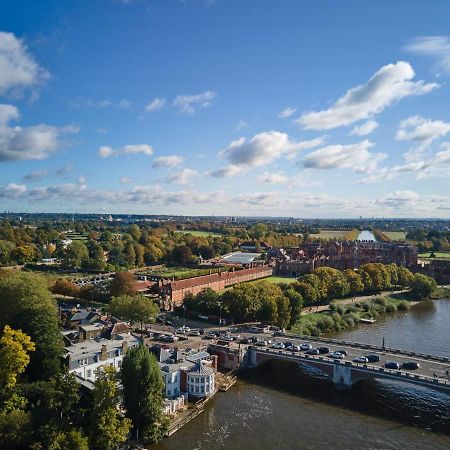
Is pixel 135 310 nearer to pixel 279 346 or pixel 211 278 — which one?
pixel 279 346

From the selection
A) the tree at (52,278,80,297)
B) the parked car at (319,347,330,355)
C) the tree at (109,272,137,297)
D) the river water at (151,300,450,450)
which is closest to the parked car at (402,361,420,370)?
the river water at (151,300,450,450)

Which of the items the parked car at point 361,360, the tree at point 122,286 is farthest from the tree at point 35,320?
the tree at point 122,286

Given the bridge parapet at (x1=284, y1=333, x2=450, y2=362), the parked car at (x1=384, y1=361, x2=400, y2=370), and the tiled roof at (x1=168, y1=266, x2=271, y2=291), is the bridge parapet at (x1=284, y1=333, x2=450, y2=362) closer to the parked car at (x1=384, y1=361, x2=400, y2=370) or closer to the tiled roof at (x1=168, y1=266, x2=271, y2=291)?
the parked car at (x1=384, y1=361, x2=400, y2=370)

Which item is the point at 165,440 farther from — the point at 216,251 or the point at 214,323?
the point at 216,251

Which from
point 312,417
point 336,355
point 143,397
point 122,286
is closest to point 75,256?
point 122,286

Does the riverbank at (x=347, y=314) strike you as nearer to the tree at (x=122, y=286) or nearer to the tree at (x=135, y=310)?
the tree at (x=135, y=310)
